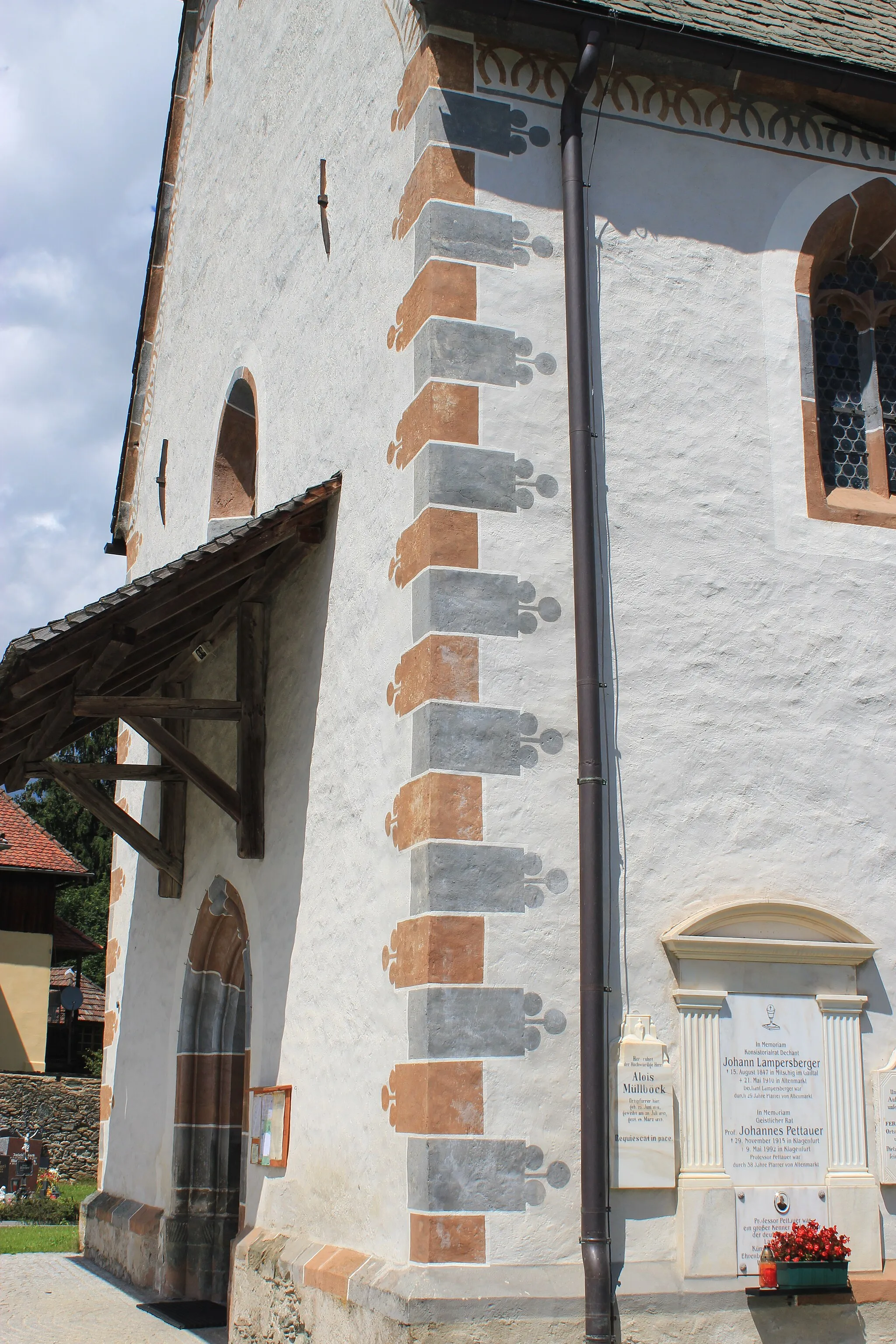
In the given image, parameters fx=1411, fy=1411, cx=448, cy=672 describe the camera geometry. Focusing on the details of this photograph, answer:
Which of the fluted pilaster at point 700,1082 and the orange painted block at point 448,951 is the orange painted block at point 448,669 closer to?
the orange painted block at point 448,951

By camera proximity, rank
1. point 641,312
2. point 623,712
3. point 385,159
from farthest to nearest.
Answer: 1. point 385,159
2. point 641,312
3. point 623,712

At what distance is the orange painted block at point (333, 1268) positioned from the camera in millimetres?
6293

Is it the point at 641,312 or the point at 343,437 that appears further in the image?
the point at 343,437

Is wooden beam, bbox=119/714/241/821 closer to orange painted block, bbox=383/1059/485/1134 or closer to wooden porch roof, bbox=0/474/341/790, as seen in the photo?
→ wooden porch roof, bbox=0/474/341/790

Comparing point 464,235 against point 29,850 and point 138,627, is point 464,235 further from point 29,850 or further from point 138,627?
point 29,850

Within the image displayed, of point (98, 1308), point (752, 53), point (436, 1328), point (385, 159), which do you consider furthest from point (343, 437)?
point (98, 1308)

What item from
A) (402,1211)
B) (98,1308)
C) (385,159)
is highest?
(385,159)

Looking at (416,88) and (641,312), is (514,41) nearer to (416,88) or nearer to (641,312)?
(416,88)

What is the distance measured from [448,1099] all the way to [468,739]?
60.3 inches

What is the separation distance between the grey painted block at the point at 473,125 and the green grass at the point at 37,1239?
32.7ft

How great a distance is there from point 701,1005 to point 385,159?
4.69 metres

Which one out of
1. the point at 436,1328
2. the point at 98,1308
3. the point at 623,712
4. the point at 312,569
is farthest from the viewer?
the point at 98,1308

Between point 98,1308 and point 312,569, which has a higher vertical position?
point 312,569

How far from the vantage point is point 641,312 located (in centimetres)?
715
